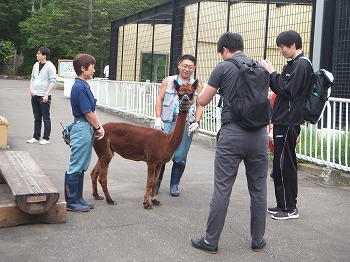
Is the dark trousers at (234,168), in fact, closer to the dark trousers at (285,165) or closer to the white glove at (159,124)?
the dark trousers at (285,165)

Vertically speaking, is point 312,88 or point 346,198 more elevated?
point 312,88

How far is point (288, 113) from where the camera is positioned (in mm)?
6000

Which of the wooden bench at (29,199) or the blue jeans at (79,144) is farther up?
the blue jeans at (79,144)

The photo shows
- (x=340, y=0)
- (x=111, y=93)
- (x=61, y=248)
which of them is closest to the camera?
(x=61, y=248)

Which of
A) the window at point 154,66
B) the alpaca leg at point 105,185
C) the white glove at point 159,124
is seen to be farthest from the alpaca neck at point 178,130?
the window at point 154,66

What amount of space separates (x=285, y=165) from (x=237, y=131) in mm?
1560

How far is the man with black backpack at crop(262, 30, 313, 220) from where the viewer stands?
5871mm

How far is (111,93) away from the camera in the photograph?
19.4 meters

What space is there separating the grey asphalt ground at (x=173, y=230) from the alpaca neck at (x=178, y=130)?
85cm

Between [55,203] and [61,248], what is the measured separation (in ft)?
2.13

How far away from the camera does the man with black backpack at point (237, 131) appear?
15.5 feet

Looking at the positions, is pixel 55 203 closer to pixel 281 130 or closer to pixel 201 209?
pixel 201 209

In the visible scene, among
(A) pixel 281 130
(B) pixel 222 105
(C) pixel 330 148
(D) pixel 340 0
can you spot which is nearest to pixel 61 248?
(B) pixel 222 105

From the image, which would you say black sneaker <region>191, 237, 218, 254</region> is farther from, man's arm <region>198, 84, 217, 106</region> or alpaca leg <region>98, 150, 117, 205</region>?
alpaca leg <region>98, 150, 117, 205</region>
